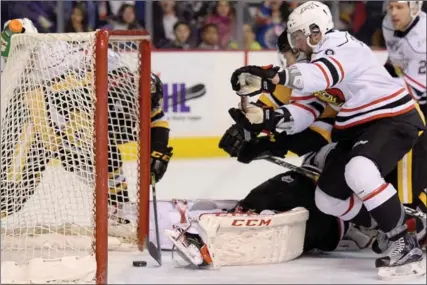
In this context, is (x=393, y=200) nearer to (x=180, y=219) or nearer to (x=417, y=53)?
(x=180, y=219)

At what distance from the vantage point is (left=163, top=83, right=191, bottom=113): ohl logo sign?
15.9 ft

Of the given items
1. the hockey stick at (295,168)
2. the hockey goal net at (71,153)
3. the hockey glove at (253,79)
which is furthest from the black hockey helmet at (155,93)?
the hockey glove at (253,79)

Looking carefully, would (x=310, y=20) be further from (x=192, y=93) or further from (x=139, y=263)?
(x=192, y=93)

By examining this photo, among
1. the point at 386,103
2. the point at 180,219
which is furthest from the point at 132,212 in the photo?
the point at 386,103

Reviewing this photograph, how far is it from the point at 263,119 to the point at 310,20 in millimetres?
311

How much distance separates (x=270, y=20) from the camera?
452cm

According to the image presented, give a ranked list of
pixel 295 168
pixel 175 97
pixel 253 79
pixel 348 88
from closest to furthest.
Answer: pixel 253 79
pixel 348 88
pixel 295 168
pixel 175 97

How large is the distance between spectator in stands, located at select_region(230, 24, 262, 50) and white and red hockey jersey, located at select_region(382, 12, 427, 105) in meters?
0.78

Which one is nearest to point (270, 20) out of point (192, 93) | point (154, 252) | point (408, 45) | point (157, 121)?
point (192, 93)

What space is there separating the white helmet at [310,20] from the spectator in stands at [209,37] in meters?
1.87

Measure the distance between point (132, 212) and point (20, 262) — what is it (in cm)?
50

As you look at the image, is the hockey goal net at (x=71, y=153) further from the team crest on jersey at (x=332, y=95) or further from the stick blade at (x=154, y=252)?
the team crest on jersey at (x=332, y=95)

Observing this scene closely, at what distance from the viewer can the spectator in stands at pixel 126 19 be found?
4.20m

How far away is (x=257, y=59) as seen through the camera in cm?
476
